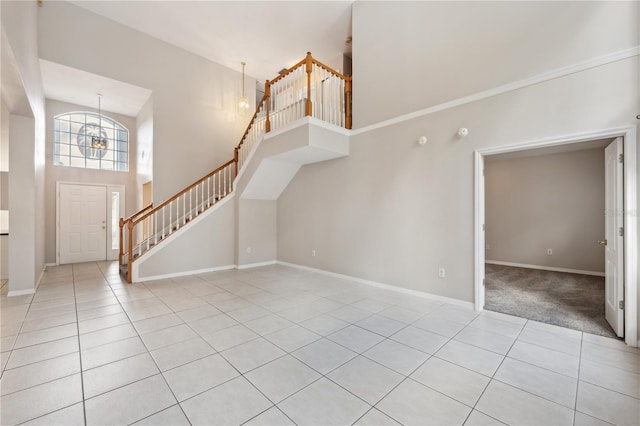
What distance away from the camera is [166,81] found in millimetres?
6621

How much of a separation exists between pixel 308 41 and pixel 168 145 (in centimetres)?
424

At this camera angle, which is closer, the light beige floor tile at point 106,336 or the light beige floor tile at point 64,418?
the light beige floor tile at point 64,418

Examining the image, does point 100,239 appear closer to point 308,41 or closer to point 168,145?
point 168,145

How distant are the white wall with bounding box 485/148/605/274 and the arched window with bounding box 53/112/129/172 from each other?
972 cm

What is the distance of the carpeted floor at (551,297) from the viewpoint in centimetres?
334

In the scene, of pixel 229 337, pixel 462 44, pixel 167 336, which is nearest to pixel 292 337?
pixel 229 337

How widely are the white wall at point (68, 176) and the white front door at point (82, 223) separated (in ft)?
0.53

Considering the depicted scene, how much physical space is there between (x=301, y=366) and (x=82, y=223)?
7826 millimetres

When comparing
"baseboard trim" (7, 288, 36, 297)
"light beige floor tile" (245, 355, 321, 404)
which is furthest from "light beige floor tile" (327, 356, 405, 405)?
"baseboard trim" (7, 288, 36, 297)

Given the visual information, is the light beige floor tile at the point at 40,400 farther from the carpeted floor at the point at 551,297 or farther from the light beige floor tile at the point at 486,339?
the carpeted floor at the point at 551,297

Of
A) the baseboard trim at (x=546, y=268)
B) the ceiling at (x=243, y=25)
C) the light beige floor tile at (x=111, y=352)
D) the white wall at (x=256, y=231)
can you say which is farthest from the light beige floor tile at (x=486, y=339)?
the ceiling at (x=243, y=25)

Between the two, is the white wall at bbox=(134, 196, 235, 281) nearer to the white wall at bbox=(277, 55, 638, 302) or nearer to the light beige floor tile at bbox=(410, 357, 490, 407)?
the white wall at bbox=(277, 55, 638, 302)

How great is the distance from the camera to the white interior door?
283 centimetres

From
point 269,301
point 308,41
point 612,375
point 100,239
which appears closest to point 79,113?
point 100,239
